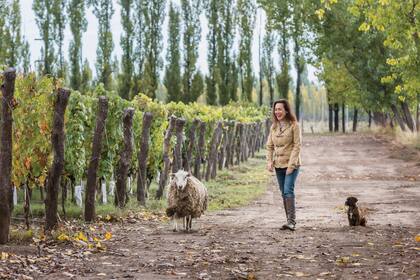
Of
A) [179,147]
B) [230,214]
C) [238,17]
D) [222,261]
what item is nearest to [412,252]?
[222,261]

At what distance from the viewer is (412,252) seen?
31.8ft

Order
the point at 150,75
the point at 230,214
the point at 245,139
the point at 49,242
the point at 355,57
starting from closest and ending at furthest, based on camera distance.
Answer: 1. the point at 49,242
2. the point at 230,214
3. the point at 245,139
4. the point at 355,57
5. the point at 150,75

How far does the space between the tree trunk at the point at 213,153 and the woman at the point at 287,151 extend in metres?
12.1

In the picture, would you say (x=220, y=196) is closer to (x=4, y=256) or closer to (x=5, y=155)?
(x=5, y=155)

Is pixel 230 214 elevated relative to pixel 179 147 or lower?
lower

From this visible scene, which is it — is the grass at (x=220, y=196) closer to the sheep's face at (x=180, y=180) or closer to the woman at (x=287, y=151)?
the sheep's face at (x=180, y=180)

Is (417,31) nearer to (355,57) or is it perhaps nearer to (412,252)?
(412,252)

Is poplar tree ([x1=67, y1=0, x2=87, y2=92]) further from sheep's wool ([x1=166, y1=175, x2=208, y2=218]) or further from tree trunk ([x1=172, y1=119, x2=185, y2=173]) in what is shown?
sheep's wool ([x1=166, y1=175, x2=208, y2=218])

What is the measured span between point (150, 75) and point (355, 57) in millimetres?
27362

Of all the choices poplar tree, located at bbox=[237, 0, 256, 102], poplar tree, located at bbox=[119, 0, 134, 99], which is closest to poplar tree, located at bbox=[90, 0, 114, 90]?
poplar tree, located at bbox=[119, 0, 134, 99]

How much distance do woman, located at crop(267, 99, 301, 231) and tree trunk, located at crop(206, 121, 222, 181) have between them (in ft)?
39.8

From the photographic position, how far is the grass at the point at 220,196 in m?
14.8

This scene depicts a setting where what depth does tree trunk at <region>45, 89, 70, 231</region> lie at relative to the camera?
11430 millimetres

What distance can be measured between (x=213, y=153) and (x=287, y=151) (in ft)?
42.8
